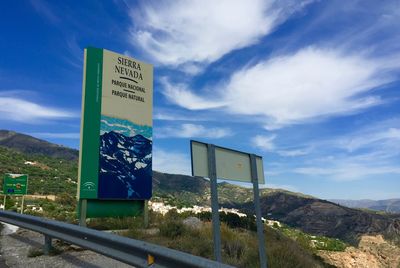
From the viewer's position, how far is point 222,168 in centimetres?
669

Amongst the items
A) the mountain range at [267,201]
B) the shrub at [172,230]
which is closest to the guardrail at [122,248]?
the shrub at [172,230]

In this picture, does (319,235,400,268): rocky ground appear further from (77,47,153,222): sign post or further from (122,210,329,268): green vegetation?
(122,210,329,268): green vegetation

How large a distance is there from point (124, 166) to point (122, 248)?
696 centimetres

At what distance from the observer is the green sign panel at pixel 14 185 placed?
86.8 feet

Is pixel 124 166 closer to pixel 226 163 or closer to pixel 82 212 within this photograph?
pixel 82 212

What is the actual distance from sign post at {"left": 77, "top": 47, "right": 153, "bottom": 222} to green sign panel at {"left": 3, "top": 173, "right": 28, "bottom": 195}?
57.4 feet

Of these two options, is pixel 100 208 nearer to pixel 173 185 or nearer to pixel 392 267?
pixel 392 267

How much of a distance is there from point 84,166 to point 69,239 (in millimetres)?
4457

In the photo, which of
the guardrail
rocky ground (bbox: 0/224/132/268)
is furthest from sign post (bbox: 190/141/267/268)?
rocky ground (bbox: 0/224/132/268)

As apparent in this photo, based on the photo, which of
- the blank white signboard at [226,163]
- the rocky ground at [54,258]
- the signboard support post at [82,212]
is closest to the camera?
the blank white signboard at [226,163]

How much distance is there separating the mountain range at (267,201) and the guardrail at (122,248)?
58511 mm

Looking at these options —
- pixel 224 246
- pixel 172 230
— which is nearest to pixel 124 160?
Answer: pixel 172 230

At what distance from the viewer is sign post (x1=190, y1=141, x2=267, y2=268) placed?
611 cm

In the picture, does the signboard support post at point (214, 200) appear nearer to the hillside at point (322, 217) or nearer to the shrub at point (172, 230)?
the shrub at point (172, 230)
